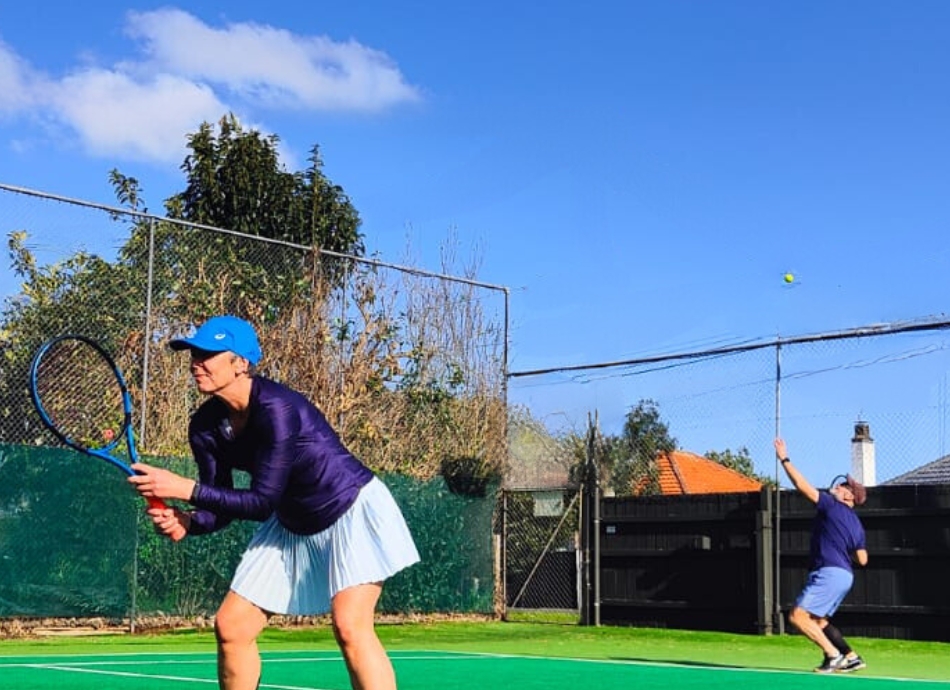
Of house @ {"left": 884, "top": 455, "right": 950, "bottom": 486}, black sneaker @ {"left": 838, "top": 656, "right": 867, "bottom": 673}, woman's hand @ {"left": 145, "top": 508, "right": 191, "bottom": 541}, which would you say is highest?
house @ {"left": 884, "top": 455, "right": 950, "bottom": 486}

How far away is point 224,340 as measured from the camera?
16.8 feet

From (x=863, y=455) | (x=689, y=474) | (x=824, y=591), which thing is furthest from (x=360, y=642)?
(x=689, y=474)

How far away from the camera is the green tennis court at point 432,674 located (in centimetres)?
916

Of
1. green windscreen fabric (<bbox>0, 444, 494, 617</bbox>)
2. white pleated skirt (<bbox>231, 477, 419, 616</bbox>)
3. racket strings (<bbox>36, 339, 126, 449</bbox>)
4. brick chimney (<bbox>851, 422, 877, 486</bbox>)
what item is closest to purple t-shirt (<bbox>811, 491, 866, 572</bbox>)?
brick chimney (<bbox>851, 422, 877, 486</bbox>)

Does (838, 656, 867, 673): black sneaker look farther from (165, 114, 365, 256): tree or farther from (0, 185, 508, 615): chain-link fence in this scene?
(165, 114, 365, 256): tree

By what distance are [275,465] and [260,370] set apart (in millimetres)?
10817

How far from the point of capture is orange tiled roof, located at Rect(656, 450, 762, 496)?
669 inches

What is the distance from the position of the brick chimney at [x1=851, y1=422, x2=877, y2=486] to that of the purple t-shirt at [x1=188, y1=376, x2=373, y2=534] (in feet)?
31.0

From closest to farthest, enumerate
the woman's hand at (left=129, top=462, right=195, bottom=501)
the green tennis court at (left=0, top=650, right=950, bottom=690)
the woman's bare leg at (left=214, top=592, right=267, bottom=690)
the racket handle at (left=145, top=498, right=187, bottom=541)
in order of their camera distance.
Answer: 1. the woman's hand at (left=129, top=462, right=195, bottom=501)
2. the racket handle at (left=145, top=498, right=187, bottom=541)
3. the woman's bare leg at (left=214, top=592, right=267, bottom=690)
4. the green tennis court at (left=0, top=650, right=950, bottom=690)

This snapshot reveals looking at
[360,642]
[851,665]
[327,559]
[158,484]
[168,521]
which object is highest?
[158,484]

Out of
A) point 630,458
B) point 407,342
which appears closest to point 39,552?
point 407,342

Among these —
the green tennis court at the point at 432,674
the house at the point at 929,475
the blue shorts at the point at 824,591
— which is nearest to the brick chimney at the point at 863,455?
the house at the point at 929,475

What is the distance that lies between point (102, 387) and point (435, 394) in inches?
182

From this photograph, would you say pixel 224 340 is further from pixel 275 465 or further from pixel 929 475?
pixel 929 475
